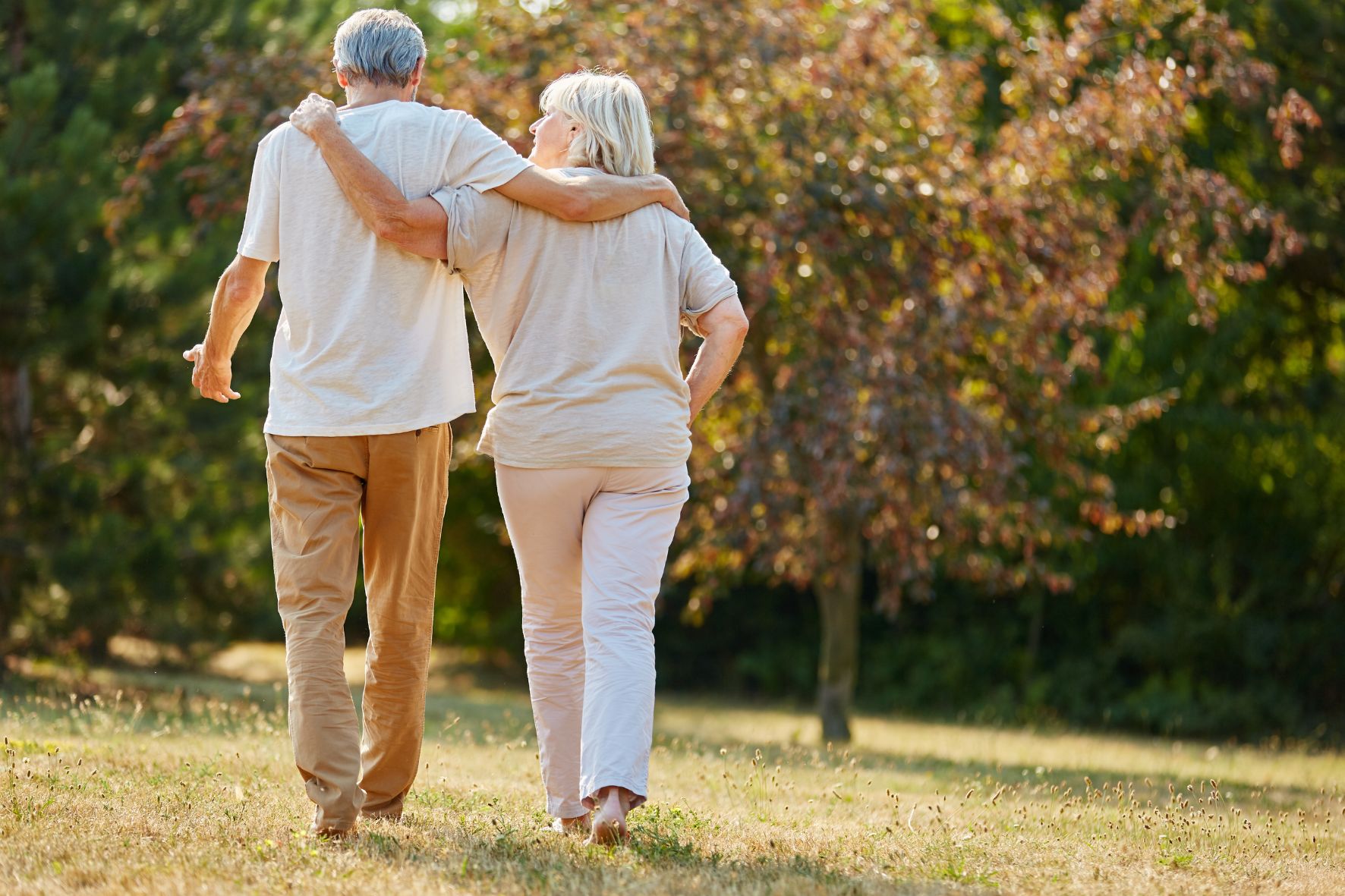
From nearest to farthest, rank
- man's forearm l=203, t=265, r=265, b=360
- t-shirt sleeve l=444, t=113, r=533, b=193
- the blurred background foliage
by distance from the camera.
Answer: t-shirt sleeve l=444, t=113, r=533, b=193, man's forearm l=203, t=265, r=265, b=360, the blurred background foliage

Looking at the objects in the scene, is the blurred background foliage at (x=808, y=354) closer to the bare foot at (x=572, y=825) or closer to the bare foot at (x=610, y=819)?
the bare foot at (x=572, y=825)

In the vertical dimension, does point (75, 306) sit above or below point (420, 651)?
above

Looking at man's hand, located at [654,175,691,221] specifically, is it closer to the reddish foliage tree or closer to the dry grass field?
the dry grass field

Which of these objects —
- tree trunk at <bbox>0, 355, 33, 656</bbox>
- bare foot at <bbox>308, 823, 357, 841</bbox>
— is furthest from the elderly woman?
tree trunk at <bbox>0, 355, 33, 656</bbox>

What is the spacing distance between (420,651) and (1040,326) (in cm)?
516

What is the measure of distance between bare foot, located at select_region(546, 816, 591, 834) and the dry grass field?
72mm

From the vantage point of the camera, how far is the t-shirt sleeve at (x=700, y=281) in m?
3.41

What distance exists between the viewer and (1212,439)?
36.2ft

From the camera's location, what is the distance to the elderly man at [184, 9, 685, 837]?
3.19 m

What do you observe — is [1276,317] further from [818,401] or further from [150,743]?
[150,743]

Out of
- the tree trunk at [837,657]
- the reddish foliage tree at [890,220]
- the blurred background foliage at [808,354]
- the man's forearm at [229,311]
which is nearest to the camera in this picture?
the man's forearm at [229,311]

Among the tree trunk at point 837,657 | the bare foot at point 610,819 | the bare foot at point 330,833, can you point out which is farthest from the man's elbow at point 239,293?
the tree trunk at point 837,657

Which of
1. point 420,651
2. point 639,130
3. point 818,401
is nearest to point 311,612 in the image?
point 420,651

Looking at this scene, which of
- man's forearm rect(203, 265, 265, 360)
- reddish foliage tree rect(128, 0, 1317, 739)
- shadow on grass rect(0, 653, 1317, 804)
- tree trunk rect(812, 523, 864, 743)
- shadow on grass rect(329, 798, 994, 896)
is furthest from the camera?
tree trunk rect(812, 523, 864, 743)
